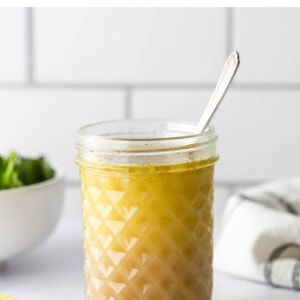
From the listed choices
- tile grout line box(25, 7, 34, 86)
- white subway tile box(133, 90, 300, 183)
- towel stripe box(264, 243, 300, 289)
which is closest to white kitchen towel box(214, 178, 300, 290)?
towel stripe box(264, 243, 300, 289)

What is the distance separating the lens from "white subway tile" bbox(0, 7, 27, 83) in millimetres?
1433

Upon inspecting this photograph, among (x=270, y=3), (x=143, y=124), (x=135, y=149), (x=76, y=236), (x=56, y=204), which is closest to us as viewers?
(x=135, y=149)

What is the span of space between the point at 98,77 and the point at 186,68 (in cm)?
15

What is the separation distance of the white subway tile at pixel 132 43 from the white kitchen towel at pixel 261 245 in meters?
0.36

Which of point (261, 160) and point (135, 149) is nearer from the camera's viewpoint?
point (135, 149)

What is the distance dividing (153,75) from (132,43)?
0.06 meters

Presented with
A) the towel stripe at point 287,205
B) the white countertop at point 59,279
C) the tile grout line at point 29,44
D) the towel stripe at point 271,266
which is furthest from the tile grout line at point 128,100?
the towel stripe at point 271,266

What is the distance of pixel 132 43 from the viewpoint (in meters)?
1.43

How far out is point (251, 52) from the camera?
1421 mm

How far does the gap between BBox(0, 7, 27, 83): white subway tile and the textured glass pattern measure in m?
0.58

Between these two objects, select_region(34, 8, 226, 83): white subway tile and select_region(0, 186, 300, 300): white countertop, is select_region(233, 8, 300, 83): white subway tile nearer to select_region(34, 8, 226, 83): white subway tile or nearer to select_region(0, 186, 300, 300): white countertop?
select_region(34, 8, 226, 83): white subway tile

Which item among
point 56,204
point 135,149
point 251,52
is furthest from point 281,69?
point 135,149

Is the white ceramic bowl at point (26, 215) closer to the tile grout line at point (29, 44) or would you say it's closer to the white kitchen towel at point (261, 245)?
the white kitchen towel at point (261, 245)

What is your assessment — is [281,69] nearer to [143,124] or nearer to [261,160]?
[261,160]
